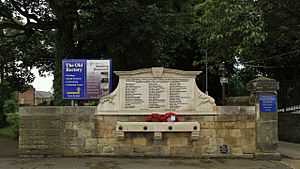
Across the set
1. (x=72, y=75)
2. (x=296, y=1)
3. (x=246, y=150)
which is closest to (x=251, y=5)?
(x=296, y=1)

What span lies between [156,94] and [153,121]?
81cm

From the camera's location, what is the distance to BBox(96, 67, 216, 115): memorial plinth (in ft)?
37.7

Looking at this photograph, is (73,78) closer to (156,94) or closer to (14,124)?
(156,94)

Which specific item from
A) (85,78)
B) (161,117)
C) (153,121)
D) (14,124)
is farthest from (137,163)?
(14,124)

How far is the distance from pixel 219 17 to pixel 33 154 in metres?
7.67

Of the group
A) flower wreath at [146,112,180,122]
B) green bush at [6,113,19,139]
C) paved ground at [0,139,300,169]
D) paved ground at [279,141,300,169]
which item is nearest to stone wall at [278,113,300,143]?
paved ground at [279,141,300,169]

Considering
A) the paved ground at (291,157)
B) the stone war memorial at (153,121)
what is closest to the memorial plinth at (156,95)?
the stone war memorial at (153,121)

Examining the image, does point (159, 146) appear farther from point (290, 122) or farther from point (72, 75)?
point (290, 122)

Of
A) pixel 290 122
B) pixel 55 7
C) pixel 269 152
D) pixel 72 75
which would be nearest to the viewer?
pixel 269 152

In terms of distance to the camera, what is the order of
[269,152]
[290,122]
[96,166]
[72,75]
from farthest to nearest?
[290,122], [72,75], [269,152], [96,166]

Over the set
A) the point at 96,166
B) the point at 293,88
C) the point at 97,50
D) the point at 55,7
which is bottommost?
the point at 96,166

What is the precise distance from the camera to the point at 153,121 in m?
11.4

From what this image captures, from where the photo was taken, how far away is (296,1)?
Result: 45.7 ft

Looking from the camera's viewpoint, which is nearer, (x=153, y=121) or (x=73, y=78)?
(x=153, y=121)
